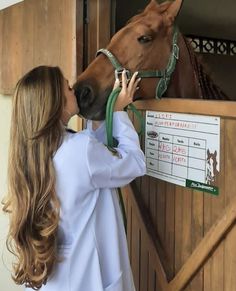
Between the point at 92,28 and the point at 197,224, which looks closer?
the point at 197,224

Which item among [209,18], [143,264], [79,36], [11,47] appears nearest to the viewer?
[143,264]

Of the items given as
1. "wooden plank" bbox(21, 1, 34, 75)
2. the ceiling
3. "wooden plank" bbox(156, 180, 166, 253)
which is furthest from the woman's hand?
the ceiling

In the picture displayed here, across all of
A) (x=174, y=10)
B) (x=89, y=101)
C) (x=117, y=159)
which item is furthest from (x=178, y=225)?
(x=174, y=10)

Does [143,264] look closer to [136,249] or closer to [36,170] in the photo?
[136,249]

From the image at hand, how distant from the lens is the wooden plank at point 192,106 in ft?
4.35

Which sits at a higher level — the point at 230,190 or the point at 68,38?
the point at 68,38

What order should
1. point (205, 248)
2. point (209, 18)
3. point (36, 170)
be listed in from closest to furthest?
1. point (36, 170)
2. point (205, 248)
3. point (209, 18)

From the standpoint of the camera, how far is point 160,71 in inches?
67.5

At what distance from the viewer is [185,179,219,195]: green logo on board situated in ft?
4.59

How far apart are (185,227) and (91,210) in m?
0.36

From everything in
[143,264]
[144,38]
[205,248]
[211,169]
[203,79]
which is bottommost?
[143,264]

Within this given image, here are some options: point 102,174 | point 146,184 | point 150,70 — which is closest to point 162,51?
point 150,70

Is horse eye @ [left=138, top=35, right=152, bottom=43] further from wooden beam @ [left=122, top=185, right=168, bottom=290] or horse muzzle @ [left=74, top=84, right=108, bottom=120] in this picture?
wooden beam @ [left=122, top=185, right=168, bottom=290]

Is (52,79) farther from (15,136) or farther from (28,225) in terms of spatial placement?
(28,225)
